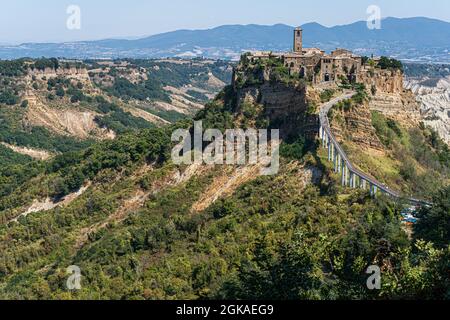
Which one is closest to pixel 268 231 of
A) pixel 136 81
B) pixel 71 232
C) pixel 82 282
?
pixel 82 282

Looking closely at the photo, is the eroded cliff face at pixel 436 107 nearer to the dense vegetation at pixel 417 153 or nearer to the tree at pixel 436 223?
the dense vegetation at pixel 417 153

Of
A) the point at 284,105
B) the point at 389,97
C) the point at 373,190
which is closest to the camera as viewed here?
the point at 373,190

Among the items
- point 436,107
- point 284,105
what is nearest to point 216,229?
point 284,105

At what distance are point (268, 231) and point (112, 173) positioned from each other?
22.3 m

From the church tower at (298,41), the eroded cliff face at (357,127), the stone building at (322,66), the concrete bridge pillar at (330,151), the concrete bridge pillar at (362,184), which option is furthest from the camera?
the church tower at (298,41)

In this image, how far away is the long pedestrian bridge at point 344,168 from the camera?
31494 mm

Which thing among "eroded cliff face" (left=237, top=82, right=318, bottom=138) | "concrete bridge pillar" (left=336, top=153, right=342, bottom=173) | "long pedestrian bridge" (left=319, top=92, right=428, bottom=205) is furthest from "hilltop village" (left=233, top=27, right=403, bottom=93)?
"concrete bridge pillar" (left=336, top=153, right=342, bottom=173)

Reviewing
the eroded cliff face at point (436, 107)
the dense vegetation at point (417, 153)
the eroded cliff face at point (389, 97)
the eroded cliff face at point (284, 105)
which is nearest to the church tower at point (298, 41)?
the eroded cliff face at point (389, 97)

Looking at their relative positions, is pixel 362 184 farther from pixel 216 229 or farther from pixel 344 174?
pixel 216 229

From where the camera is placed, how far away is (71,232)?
42406 mm

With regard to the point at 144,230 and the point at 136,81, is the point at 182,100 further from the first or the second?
the point at 144,230

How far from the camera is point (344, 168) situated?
3434 cm

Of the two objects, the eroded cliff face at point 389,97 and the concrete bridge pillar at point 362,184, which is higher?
the eroded cliff face at point 389,97

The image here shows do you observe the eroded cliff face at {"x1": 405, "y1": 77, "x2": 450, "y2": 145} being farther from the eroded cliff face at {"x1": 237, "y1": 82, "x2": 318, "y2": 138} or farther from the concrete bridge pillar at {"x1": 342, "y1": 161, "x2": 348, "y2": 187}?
the concrete bridge pillar at {"x1": 342, "y1": 161, "x2": 348, "y2": 187}
